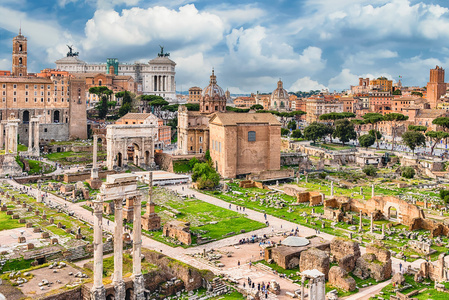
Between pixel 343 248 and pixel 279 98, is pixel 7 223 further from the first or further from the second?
pixel 279 98

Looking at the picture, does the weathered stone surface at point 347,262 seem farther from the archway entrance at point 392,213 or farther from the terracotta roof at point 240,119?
the terracotta roof at point 240,119

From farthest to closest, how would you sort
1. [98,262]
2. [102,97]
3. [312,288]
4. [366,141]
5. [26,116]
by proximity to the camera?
[102,97] < [366,141] < [26,116] < [98,262] < [312,288]

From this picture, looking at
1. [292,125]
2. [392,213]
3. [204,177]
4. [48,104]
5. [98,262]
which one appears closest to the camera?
[98,262]

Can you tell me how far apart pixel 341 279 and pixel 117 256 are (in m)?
12.5

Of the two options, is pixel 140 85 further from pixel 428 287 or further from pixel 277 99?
pixel 428 287

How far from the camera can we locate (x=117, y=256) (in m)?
23.2

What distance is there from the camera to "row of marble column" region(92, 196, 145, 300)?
22.5 meters

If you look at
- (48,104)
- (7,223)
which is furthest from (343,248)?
(48,104)

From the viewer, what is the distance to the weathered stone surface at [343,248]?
29.8m

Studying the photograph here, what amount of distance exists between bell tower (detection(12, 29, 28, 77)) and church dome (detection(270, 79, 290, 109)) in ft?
252

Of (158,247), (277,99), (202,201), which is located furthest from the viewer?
(277,99)

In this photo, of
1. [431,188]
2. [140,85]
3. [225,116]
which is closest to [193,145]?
[225,116]

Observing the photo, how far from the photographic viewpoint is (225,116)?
60688 mm

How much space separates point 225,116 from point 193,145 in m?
8.91
